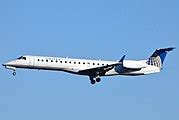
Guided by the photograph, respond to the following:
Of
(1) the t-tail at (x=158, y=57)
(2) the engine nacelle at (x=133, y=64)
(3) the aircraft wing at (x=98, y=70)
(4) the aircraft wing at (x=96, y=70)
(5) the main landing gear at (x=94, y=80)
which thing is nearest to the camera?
(3) the aircraft wing at (x=98, y=70)

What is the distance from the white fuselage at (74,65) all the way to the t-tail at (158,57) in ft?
2.55

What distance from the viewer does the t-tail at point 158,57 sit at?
264 ft

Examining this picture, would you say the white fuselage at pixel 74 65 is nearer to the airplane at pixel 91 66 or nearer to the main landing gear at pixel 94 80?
the airplane at pixel 91 66

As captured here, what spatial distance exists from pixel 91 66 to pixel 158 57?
9.99m

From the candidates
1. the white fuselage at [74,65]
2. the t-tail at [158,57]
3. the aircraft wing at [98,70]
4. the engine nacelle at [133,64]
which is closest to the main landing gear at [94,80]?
the aircraft wing at [98,70]

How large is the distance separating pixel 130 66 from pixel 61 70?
8.91 m

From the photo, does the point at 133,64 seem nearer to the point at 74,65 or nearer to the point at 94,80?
the point at 94,80

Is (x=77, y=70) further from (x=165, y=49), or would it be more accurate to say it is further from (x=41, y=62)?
(x=165, y=49)

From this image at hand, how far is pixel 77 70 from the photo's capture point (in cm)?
7581

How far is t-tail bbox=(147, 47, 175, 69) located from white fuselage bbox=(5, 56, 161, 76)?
778 mm

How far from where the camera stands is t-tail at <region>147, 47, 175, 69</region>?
264 ft

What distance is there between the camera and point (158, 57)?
267ft

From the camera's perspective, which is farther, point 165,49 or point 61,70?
point 165,49

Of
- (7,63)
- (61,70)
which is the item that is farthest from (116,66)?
(7,63)
